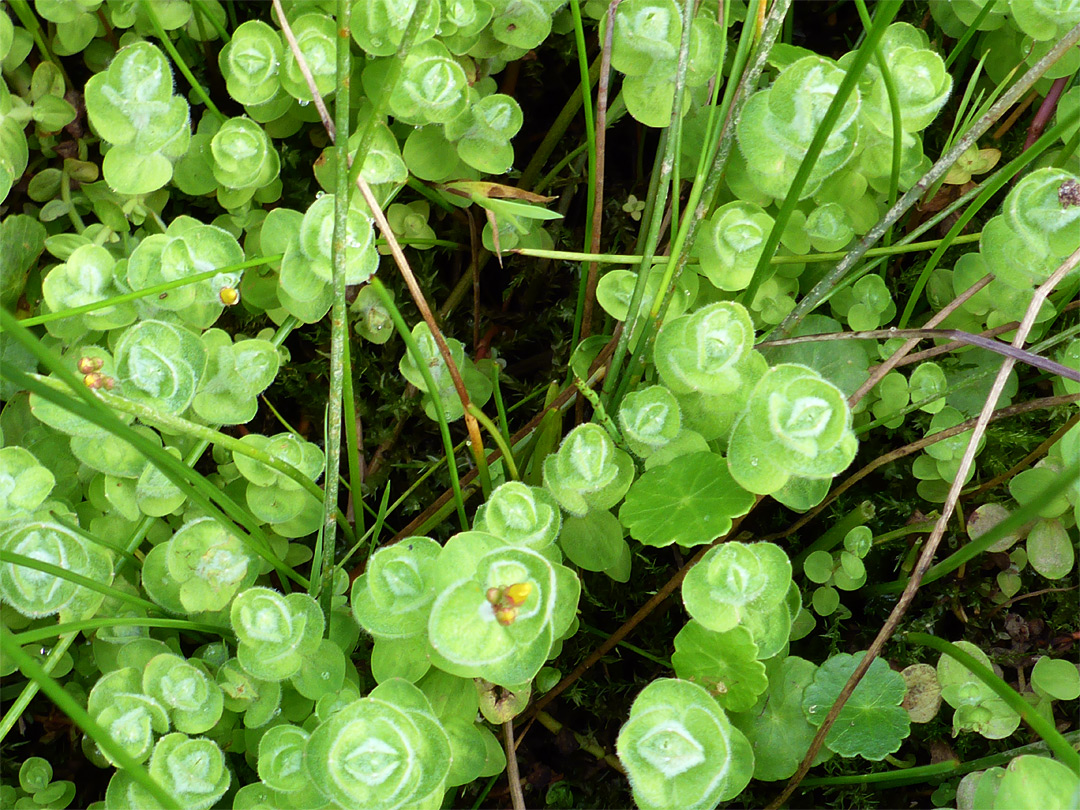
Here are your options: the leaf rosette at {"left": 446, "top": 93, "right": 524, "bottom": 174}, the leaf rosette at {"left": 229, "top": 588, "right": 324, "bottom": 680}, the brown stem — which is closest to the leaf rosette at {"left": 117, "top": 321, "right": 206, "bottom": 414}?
the leaf rosette at {"left": 229, "top": 588, "right": 324, "bottom": 680}

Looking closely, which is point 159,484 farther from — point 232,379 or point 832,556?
point 832,556

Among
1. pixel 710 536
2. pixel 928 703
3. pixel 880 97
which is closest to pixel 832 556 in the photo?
pixel 928 703

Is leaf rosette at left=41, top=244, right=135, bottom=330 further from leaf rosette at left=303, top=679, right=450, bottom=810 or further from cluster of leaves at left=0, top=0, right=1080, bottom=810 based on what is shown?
leaf rosette at left=303, top=679, right=450, bottom=810

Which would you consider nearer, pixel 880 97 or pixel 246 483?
pixel 880 97

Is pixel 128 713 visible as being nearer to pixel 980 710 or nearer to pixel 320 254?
pixel 320 254

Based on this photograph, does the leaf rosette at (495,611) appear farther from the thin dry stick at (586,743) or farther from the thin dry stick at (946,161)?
the thin dry stick at (946,161)

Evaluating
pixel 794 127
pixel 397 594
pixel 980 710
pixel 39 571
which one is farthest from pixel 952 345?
pixel 39 571
